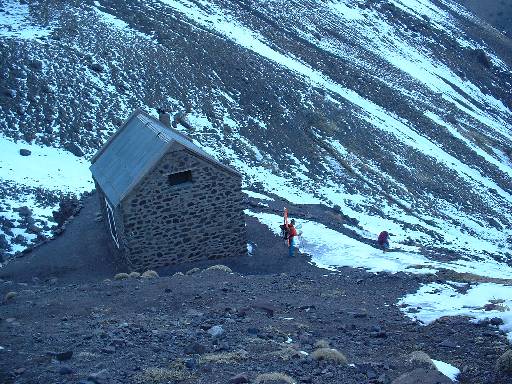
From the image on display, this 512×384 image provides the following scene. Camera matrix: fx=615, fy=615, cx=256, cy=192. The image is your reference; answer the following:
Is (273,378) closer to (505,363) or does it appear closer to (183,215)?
(505,363)

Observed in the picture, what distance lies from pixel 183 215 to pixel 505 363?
1370 cm

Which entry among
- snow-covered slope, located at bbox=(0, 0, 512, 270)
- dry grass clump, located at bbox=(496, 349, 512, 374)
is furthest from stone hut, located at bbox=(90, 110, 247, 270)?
dry grass clump, located at bbox=(496, 349, 512, 374)

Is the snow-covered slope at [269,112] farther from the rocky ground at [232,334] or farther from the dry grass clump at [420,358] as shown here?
the dry grass clump at [420,358]

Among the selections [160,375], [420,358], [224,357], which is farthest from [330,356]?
[160,375]

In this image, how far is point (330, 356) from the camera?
401 inches

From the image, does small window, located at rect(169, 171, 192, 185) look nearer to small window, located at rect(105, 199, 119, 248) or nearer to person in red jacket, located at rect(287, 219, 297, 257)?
small window, located at rect(105, 199, 119, 248)

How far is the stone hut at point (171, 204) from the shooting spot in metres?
20.8

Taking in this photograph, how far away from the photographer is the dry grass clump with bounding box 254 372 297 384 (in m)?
8.94

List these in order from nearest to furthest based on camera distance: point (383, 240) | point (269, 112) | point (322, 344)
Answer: point (322, 344)
point (383, 240)
point (269, 112)

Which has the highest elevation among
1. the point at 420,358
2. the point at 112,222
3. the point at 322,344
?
the point at 420,358

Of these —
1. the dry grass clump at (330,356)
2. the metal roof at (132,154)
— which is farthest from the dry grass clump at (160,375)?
the metal roof at (132,154)

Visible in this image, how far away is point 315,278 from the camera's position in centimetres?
1881

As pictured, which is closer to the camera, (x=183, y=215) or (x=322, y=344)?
(x=322, y=344)

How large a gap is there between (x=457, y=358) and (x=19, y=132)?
2767cm
